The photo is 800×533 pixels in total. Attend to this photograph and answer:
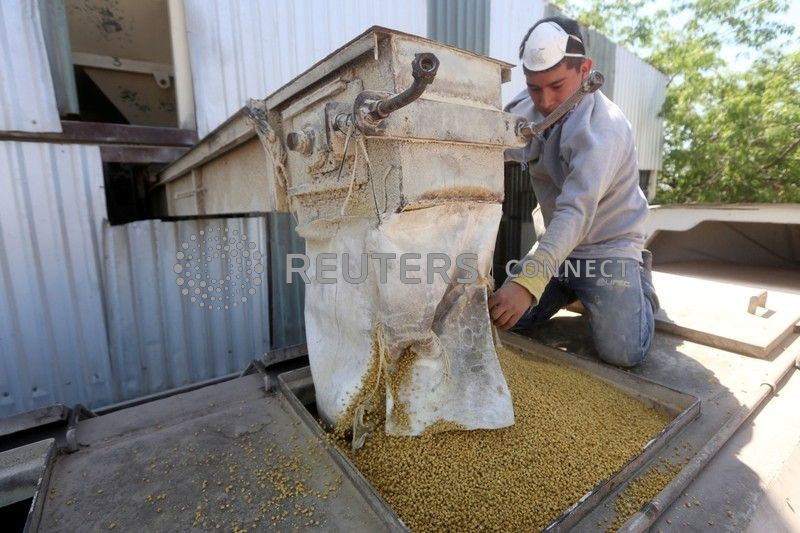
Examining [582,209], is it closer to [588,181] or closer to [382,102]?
[588,181]

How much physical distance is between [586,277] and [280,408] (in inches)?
72.9

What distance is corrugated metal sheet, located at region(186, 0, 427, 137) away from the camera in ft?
9.35

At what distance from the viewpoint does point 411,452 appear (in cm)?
136

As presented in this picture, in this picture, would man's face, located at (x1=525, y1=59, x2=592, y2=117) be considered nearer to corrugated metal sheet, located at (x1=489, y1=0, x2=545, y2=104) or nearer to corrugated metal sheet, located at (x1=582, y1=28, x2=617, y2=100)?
corrugated metal sheet, located at (x1=489, y1=0, x2=545, y2=104)

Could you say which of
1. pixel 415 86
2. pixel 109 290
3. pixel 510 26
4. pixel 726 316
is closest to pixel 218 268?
pixel 109 290

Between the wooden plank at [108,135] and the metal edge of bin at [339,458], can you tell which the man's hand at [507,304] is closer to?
the metal edge of bin at [339,458]

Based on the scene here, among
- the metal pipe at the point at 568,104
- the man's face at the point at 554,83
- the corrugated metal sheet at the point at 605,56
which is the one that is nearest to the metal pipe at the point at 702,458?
the metal pipe at the point at 568,104

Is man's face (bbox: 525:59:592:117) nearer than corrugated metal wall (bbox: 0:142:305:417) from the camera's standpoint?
Yes

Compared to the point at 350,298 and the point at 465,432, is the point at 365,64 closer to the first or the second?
the point at 350,298

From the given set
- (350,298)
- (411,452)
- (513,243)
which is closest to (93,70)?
(350,298)

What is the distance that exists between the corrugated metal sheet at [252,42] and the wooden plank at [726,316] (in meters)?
3.07

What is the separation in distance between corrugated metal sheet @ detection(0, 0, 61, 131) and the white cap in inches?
103

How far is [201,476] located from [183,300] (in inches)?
76.0

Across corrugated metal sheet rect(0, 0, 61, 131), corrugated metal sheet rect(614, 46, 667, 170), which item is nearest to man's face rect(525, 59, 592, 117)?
corrugated metal sheet rect(0, 0, 61, 131)
